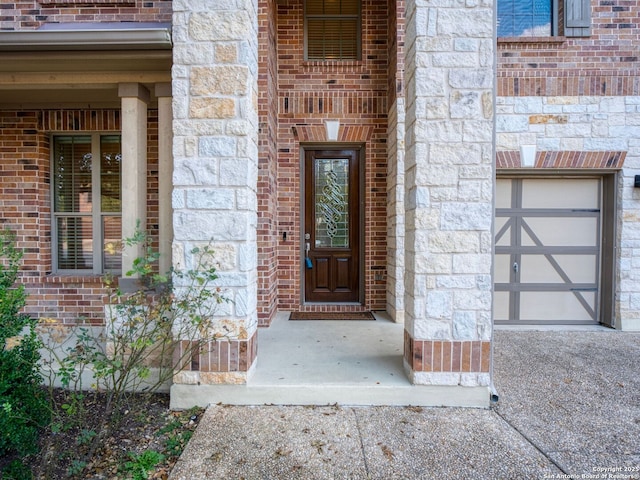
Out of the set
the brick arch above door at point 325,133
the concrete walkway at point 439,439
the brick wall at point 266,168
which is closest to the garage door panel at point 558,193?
the brick arch above door at point 325,133

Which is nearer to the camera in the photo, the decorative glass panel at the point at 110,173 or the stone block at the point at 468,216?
the stone block at the point at 468,216

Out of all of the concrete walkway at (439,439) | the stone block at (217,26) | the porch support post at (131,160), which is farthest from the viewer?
the porch support post at (131,160)

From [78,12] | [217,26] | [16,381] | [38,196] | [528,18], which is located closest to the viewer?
[16,381]

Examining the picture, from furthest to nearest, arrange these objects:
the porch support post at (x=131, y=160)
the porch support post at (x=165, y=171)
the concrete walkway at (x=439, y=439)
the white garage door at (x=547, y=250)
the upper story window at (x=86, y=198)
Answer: the white garage door at (x=547, y=250) → the upper story window at (x=86, y=198) → the porch support post at (x=131, y=160) → the porch support post at (x=165, y=171) → the concrete walkway at (x=439, y=439)

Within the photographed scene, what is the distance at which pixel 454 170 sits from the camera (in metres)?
2.55

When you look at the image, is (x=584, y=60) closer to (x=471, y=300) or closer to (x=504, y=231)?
(x=504, y=231)

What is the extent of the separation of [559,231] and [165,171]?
Answer: 4982mm

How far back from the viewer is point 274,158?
15.7 feet

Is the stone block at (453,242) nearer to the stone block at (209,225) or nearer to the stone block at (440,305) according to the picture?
the stone block at (440,305)

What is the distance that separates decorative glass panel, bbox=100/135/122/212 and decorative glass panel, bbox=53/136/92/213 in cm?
17

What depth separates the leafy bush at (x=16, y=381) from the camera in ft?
6.52

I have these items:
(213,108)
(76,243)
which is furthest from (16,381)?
(76,243)

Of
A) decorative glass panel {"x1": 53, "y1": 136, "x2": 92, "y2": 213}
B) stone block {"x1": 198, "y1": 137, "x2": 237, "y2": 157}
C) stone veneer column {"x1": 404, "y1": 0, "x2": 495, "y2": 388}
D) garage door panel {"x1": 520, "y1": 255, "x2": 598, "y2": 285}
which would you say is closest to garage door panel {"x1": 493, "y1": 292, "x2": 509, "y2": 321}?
garage door panel {"x1": 520, "y1": 255, "x2": 598, "y2": 285}

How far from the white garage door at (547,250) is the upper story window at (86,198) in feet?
16.6
